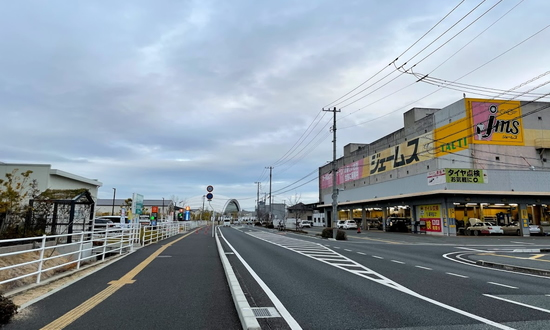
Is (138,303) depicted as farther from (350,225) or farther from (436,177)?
(350,225)

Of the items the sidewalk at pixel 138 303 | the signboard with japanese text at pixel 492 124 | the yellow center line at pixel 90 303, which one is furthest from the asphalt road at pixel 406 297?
the signboard with japanese text at pixel 492 124

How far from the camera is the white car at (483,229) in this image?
34406 millimetres

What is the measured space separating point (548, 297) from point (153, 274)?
384 inches

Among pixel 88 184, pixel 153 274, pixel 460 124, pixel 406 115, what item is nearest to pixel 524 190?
pixel 460 124

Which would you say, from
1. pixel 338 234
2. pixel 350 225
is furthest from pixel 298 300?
pixel 350 225

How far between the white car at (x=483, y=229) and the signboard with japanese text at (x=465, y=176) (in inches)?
184

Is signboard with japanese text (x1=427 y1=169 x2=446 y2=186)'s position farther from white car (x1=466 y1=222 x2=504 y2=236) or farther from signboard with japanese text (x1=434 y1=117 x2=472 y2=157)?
white car (x1=466 y1=222 x2=504 y2=236)

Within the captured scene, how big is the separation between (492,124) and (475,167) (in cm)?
582

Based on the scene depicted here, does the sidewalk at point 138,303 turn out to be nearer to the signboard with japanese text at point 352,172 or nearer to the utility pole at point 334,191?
the utility pole at point 334,191

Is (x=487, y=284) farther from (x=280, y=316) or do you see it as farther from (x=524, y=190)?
Answer: (x=524, y=190)

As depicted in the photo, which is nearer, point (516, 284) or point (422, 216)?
point (516, 284)

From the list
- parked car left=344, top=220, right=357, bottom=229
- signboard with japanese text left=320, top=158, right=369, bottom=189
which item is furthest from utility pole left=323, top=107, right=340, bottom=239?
signboard with japanese text left=320, top=158, right=369, bottom=189

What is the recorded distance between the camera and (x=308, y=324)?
17.0 ft

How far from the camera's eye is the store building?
34.9 metres
